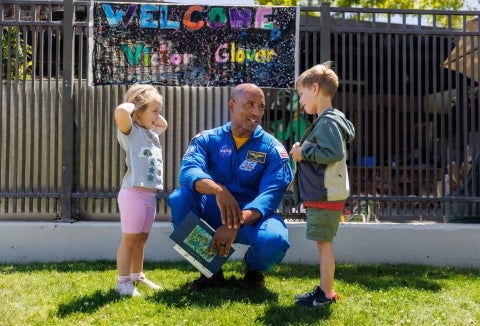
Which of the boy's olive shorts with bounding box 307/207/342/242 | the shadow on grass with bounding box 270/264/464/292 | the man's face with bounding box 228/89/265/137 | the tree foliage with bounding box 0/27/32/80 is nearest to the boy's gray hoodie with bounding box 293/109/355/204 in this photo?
the boy's olive shorts with bounding box 307/207/342/242

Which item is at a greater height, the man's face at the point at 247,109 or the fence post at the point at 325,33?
the fence post at the point at 325,33

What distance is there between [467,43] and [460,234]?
2.03 m

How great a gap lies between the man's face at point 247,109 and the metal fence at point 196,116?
1524mm

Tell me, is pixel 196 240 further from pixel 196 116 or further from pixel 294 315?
pixel 196 116

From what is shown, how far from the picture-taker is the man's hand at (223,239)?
12.6 ft

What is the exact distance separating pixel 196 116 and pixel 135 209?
194 centimetres

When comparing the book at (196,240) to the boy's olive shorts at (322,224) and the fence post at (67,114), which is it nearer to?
the boy's olive shorts at (322,224)

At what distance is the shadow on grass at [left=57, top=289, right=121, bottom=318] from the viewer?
12.0 feet

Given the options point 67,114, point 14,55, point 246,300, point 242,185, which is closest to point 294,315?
point 246,300

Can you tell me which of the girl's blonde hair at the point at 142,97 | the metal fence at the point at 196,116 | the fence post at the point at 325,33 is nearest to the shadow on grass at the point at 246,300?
the girl's blonde hair at the point at 142,97

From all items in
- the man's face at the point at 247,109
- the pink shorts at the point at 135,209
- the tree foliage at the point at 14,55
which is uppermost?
the tree foliage at the point at 14,55

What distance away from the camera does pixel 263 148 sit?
A: 4.27m

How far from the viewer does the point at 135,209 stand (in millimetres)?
4086

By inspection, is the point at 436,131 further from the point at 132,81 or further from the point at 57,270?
the point at 57,270
